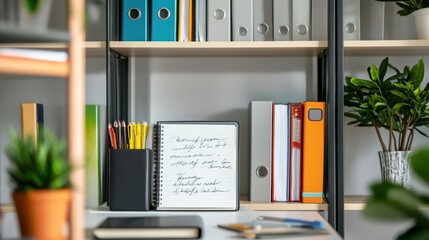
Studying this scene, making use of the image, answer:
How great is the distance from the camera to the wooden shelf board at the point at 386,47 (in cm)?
233

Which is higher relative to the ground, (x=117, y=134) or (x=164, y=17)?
(x=164, y=17)

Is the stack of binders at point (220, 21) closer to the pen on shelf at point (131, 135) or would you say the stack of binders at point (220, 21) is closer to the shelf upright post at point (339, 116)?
the shelf upright post at point (339, 116)

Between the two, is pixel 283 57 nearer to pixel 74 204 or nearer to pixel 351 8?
pixel 351 8

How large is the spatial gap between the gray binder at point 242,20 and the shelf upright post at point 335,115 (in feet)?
0.87

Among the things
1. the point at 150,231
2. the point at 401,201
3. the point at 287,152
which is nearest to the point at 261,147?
the point at 287,152

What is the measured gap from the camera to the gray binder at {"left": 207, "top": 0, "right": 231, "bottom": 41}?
95.0 inches

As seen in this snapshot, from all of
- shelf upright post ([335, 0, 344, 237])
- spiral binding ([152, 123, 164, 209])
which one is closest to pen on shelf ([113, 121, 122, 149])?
spiral binding ([152, 123, 164, 209])

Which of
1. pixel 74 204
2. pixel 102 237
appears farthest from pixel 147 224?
pixel 74 204

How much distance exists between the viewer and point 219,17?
95.2 inches

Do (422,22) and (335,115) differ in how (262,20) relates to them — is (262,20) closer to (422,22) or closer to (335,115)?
(335,115)

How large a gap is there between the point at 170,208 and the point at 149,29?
24.5 inches

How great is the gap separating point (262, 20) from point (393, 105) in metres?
0.50

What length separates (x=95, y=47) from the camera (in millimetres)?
2361

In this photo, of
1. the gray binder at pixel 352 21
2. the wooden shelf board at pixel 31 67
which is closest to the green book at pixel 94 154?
the gray binder at pixel 352 21
